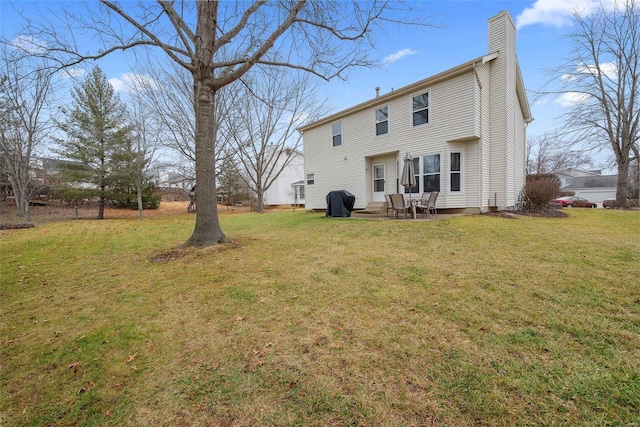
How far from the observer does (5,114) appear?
1326 centimetres

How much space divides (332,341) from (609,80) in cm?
2141

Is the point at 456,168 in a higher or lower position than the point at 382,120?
lower

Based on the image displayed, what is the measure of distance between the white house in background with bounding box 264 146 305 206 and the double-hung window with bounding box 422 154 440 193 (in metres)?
18.4

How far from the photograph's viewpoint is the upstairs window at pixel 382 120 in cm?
1248

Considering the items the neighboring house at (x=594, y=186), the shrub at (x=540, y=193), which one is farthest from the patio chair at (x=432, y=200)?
the neighboring house at (x=594, y=186)

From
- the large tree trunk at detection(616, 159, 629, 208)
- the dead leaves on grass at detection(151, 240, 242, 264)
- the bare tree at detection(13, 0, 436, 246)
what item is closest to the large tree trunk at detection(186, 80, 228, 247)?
the bare tree at detection(13, 0, 436, 246)

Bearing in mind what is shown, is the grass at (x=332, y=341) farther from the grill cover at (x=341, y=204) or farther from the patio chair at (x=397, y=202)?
the grill cover at (x=341, y=204)

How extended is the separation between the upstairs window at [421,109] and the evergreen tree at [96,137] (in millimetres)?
15961

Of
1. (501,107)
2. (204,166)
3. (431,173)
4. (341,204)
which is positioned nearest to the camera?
(204,166)

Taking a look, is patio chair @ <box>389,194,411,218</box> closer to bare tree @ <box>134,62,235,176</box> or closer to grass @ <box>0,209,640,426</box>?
grass @ <box>0,209,640,426</box>

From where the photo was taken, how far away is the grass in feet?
5.79

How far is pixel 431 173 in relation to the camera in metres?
11.0

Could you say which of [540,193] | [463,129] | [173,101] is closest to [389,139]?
[463,129]

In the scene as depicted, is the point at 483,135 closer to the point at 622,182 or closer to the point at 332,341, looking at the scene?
the point at 622,182
